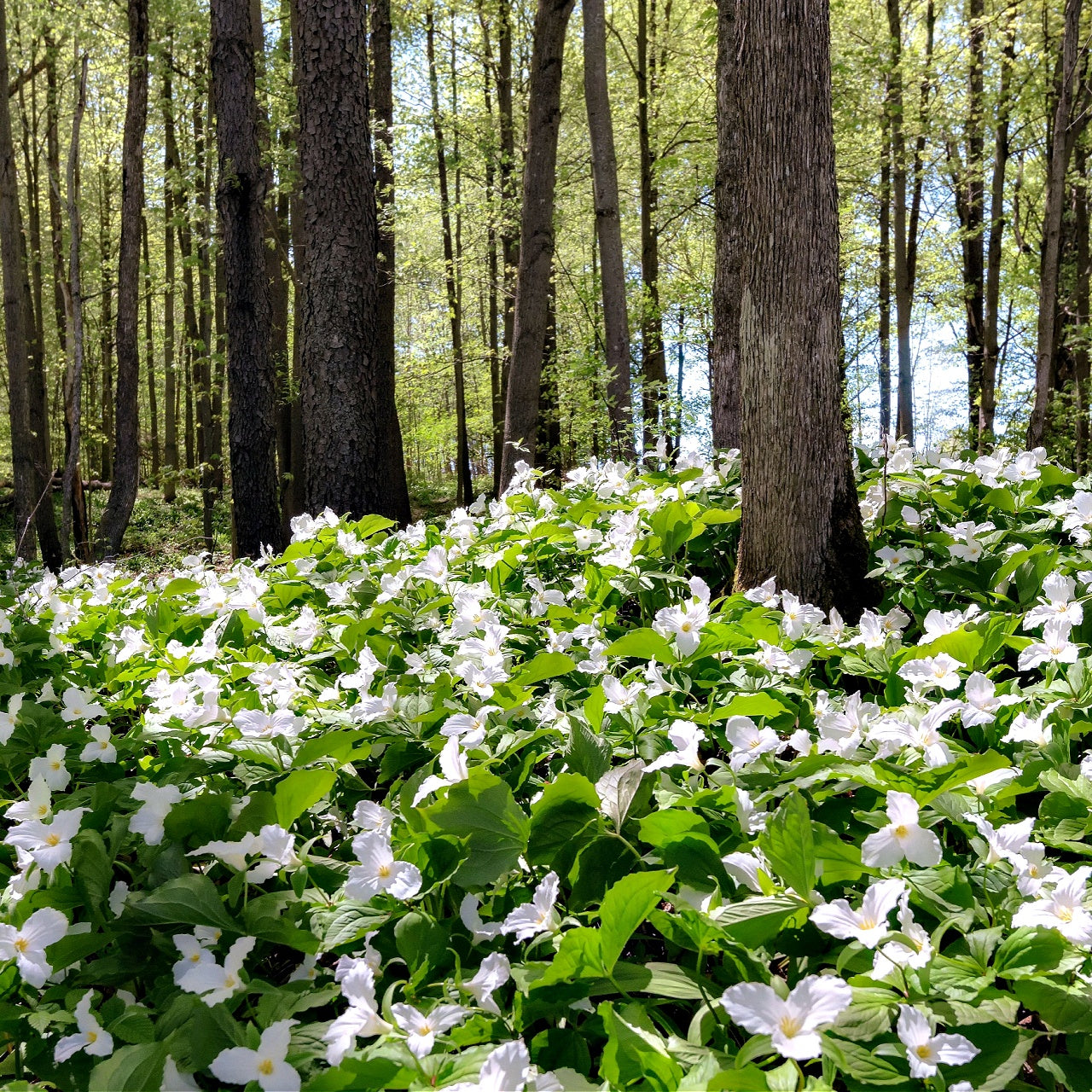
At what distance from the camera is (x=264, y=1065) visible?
989 mm

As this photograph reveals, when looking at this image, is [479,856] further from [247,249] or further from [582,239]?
[582,239]

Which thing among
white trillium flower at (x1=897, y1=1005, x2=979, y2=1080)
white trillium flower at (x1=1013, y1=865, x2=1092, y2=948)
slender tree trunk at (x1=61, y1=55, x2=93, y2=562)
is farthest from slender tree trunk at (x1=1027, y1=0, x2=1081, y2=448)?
slender tree trunk at (x1=61, y1=55, x2=93, y2=562)

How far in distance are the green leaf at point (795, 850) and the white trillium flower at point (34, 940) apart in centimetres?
100

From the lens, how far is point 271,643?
2482 mm

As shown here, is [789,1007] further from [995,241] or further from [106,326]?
[106,326]

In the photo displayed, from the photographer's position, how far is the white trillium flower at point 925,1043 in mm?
885

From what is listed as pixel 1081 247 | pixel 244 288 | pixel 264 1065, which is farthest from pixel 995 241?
pixel 264 1065

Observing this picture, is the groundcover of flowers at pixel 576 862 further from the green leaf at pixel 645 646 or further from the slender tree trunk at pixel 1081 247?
the slender tree trunk at pixel 1081 247

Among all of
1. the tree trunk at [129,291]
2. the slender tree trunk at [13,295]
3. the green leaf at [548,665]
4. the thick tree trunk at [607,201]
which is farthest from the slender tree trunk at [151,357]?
the green leaf at [548,665]

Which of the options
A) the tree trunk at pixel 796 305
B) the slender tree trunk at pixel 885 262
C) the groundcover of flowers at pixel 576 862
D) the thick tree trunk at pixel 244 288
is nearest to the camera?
the groundcover of flowers at pixel 576 862

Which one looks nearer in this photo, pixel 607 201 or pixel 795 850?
pixel 795 850

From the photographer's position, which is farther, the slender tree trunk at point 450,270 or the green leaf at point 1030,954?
the slender tree trunk at point 450,270

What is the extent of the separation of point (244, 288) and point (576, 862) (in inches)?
260

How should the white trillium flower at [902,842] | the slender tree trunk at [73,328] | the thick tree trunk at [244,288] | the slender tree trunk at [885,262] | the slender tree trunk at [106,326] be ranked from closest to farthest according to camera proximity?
the white trillium flower at [902,842] < the thick tree trunk at [244,288] < the slender tree trunk at [73,328] < the slender tree trunk at [885,262] < the slender tree trunk at [106,326]
